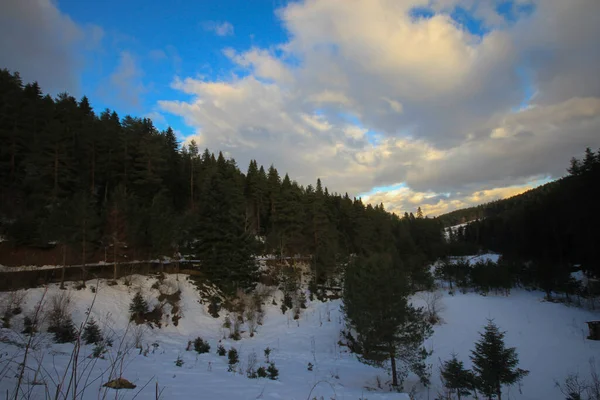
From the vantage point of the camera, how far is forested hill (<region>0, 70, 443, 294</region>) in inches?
969

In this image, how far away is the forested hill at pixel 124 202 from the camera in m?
24.6

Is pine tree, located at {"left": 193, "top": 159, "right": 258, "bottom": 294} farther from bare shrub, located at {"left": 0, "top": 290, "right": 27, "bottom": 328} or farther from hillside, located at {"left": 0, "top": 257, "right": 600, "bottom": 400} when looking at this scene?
bare shrub, located at {"left": 0, "top": 290, "right": 27, "bottom": 328}

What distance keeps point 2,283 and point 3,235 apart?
8.75 meters

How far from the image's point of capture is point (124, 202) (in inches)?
1042

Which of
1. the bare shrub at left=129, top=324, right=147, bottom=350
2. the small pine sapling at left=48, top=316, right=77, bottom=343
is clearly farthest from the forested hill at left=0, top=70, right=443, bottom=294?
the small pine sapling at left=48, top=316, right=77, bottom=343

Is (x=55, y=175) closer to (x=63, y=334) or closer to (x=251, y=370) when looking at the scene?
(x=63, y=334)

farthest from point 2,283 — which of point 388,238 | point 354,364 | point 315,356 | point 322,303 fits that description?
point 388,238

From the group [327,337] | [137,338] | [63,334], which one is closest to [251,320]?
[327,337]

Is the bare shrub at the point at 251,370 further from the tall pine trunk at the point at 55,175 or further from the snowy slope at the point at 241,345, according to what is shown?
the tall pine trunk at the point at 55,175

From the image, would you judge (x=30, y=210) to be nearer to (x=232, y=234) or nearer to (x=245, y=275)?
(x=232, y=234)

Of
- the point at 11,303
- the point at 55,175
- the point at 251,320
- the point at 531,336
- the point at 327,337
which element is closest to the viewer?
the point at 11,303

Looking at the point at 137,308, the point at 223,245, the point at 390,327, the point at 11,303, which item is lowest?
the point at 390,327

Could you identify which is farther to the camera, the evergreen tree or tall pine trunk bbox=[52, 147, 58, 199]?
tall pine trunk bbox=[52, 147, 58, 199]

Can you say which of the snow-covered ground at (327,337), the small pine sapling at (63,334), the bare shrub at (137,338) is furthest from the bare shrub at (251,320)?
the small pine sapling at (63,334)
